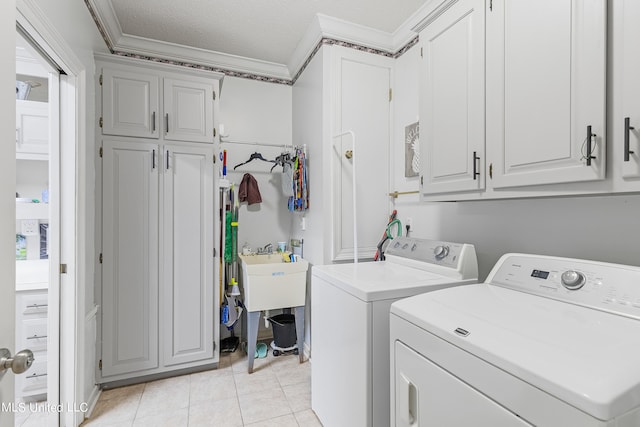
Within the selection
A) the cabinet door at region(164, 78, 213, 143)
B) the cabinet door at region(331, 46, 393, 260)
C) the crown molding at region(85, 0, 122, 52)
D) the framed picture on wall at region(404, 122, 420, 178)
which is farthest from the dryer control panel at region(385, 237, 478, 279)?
the crown molding at region(85, 0, 122, 52)

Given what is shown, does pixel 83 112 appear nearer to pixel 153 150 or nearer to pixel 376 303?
pixel 153 150

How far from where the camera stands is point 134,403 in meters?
2.07

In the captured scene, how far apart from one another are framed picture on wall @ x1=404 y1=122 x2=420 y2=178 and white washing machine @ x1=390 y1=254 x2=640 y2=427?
3.68 feet

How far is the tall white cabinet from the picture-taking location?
221 cm

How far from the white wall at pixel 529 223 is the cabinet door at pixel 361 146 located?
197 mm

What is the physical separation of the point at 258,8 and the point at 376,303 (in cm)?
223

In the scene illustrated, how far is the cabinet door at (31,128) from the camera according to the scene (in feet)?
7.23

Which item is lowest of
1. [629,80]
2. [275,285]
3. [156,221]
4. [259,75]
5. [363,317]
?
[275,285]

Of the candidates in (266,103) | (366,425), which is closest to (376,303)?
(366,425)

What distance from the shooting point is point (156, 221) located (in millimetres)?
2320

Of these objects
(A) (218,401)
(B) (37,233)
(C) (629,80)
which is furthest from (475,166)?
(B) (37,233)

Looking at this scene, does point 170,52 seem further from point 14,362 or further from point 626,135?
point 626,135

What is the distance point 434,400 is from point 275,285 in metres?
1.75

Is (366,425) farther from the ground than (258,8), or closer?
closer
